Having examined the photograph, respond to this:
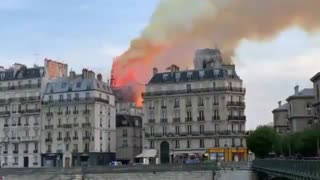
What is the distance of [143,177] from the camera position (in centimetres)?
8219

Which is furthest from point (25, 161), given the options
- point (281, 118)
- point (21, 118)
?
point (281, 118)

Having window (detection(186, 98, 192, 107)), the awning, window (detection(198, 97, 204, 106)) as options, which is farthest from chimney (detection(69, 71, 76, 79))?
window (detection(198, 97, 204, 106))

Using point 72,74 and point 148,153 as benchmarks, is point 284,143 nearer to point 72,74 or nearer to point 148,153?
point 148,153

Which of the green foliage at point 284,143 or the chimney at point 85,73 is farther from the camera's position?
the chimney at point 85,73

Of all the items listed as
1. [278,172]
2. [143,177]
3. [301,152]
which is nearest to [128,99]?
[143,177]

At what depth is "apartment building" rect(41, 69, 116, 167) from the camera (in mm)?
103500

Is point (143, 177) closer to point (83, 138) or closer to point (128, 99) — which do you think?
point (83, 138)

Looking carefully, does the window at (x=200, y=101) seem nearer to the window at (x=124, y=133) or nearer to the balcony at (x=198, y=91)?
the balcony at (x=198, y=91)

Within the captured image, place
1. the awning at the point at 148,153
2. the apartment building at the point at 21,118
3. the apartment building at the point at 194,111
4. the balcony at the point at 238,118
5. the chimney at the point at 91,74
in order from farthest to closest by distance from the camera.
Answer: the chimney at the point at 91,74, the apartment building at the point at 21,118, the awning at the point at 148,153, the apartment building at the point at 194,111, the balcony at the point at 238,118

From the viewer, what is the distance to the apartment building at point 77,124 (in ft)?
340

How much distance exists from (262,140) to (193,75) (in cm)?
1618

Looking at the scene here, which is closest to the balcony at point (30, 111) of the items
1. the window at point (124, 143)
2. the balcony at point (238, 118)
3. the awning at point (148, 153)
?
the window at point (124, 143)

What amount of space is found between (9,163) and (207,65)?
1445 inches

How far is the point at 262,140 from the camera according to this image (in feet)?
309
